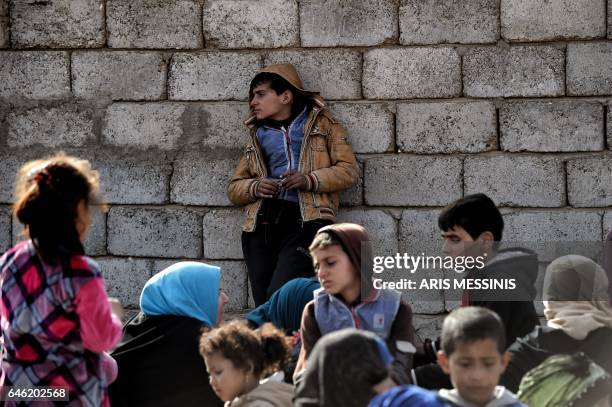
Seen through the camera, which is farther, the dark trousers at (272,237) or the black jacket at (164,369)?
the dark trousers at (272,237)

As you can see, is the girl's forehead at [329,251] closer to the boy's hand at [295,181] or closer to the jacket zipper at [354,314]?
the jacket zipper at [354,314]

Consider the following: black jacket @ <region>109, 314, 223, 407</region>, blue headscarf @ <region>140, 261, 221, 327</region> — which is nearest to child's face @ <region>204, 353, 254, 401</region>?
black jacket @ <region>109, 314, 223, 407</region>

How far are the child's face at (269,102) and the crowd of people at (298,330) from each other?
0.52 m

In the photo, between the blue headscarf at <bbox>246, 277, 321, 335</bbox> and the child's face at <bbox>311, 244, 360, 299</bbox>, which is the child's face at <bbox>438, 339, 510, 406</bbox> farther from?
the blue headscarf at <bbox>246, 277, 321, 335</bbox>

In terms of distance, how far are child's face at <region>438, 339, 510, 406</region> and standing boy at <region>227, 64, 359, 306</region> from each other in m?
2.95

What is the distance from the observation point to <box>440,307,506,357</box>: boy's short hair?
13.8ft

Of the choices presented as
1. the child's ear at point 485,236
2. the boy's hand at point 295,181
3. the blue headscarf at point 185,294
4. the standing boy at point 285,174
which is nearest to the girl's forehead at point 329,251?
the blue headscarf at point 185,294

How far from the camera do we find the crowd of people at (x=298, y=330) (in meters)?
4.16

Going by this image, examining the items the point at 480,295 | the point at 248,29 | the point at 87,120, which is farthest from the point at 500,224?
the point at 87,120

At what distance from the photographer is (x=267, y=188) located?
7.22 meters

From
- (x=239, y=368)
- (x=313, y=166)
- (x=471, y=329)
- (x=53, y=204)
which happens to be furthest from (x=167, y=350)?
(x=313, y=166)

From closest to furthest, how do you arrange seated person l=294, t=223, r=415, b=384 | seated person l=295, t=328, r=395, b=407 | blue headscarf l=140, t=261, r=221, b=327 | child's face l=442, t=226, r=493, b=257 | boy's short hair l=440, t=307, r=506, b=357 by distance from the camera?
seated person l=295, t=328, r=395, b=407
boy's short hair l=440, t=307, r=506, b=357
seated person l=294, t=223, r=415, b=384
blue headscarf l=140, t=261, r=221, b=327
child's face l=442, t=226, r=493, b=257

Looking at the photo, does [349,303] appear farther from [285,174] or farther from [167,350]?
[285,174]

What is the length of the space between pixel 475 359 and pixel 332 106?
12.6ft
